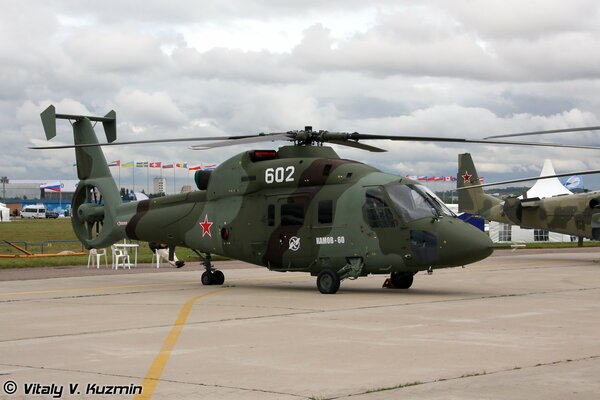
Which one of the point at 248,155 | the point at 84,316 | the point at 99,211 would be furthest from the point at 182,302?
the point at 99,211

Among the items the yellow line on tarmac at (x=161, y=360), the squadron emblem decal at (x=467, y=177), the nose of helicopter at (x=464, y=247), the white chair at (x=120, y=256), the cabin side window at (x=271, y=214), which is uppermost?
the squadron emblem decal at (x=467, y=177)

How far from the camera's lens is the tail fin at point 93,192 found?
2486 centimetres

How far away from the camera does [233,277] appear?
26859 millimetres

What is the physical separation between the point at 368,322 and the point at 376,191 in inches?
227

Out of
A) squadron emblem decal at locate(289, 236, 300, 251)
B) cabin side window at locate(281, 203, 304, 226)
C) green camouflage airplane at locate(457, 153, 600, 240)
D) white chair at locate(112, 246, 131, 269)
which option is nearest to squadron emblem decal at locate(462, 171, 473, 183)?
green camouflage airplane at locate(457, 153, 600, 240)

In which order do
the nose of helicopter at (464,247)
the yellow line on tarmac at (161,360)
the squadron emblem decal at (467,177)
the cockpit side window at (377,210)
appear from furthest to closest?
the squadron emblem decal at (467,177)
the cockpit side window at (377,210)
the nose of helicopter at (464,247)
the yellow line on tarmac at (161,360)

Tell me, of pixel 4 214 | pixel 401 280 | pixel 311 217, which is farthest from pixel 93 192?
pixel 4 214

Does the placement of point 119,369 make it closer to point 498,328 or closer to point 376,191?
point 498,328

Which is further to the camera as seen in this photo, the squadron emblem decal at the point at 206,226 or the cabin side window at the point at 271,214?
the squadron emblem decal at the point at 206,226

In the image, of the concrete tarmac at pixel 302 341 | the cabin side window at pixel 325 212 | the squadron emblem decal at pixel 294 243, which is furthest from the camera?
the squadron emblem decal at pixel 294 243

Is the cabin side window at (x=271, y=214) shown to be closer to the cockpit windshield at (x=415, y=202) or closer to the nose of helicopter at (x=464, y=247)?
the cockpit windshield at (x=415, y=202)

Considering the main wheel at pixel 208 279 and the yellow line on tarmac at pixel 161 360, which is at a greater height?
the main wheel at pixel 208 279

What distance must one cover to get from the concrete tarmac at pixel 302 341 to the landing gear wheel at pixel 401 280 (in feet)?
1.96

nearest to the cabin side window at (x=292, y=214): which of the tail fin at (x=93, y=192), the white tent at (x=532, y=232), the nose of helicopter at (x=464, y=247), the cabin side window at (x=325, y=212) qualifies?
the cabin side window at (x=325, y=212)
